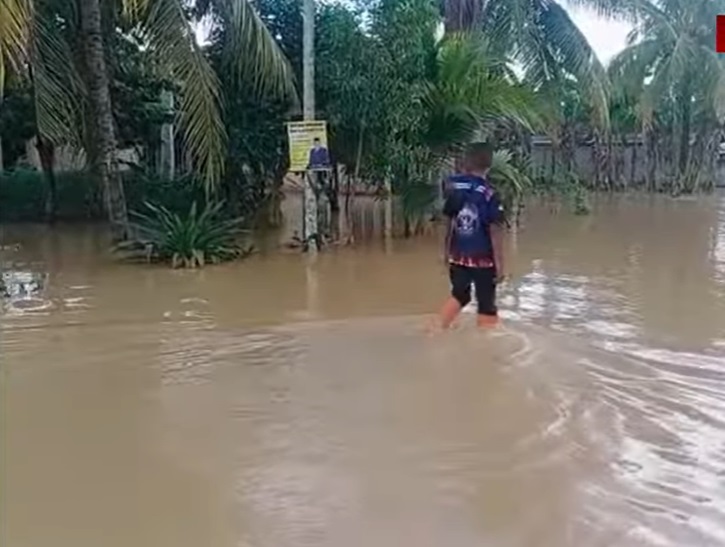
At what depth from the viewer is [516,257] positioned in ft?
41.0

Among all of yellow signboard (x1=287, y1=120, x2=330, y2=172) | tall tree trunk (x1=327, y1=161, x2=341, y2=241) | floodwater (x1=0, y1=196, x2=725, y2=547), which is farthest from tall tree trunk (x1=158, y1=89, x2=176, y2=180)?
floodwater (x1=0, y1=196, x2=725, y2=547)

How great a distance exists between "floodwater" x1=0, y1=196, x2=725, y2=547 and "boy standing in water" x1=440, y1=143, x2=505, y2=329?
39 cm

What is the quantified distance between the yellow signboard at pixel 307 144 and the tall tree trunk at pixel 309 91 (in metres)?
0.31

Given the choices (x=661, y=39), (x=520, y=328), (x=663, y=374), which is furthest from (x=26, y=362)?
(x=661, y=39)

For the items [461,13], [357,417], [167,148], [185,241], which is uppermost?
[461,13]

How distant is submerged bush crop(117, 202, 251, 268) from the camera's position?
11547 millimetres

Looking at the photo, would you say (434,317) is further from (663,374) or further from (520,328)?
(663,374)

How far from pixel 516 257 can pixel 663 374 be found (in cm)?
643

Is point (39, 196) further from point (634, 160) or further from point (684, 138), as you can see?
point (634, 160)

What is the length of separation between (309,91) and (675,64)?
1589 centimetres

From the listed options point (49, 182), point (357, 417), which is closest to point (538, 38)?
point (49, 182)

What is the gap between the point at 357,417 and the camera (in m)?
5.15

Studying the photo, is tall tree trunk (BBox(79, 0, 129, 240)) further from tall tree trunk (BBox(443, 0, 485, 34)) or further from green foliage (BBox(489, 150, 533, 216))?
tall tree trunk (BBox(443, 0, 485, 34))

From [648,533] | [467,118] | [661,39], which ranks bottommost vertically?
[648,533]
